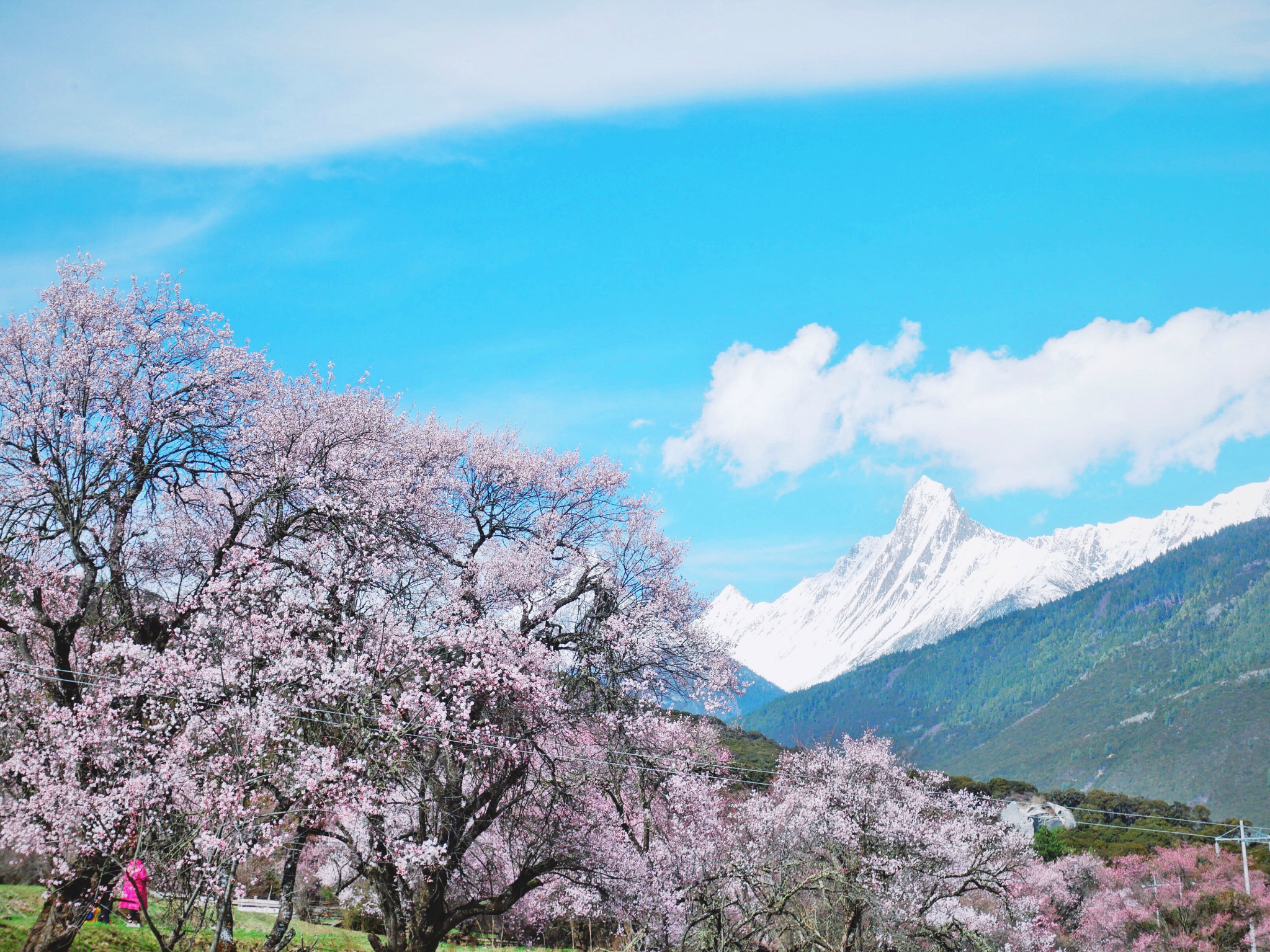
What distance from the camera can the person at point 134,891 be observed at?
896cm

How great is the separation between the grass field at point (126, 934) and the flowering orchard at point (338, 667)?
27.9 inches

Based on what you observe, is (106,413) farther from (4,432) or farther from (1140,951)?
(1140,951)

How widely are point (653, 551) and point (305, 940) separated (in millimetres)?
10142

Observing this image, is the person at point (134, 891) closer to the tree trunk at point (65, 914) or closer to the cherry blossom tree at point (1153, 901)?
the tree trunk at point (65, 914)

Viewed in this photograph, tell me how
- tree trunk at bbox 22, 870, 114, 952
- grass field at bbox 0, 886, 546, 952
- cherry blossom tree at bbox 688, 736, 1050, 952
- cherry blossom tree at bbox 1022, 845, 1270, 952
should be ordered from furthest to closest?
cherry blossom tree at bbox 1022, 845, 1270, 952, grass field at bbox 0, 886, 546, 952, cherry blossom tree at bbox 688, 736, 1050, 952, tree trunk at bbox 22, 870, 114, 952

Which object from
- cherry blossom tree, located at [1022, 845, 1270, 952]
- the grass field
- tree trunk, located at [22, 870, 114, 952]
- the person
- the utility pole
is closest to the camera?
the person

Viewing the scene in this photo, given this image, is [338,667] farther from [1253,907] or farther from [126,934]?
[1253,907]

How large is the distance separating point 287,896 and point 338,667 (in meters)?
3.81

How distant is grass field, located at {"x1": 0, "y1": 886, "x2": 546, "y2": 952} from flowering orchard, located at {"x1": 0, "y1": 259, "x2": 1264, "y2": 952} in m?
0.71

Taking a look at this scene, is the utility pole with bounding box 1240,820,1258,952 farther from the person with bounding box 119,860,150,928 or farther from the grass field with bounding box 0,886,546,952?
the person with bounding box 119,860,150,928

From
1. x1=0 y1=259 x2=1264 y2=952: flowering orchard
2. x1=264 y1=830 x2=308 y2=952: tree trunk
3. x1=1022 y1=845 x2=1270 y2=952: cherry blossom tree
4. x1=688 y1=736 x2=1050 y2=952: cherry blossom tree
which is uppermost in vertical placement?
x1=0 y1=259 x2=1264 y2=952: flowering orchard

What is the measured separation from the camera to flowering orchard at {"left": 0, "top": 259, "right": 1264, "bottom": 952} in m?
12.1

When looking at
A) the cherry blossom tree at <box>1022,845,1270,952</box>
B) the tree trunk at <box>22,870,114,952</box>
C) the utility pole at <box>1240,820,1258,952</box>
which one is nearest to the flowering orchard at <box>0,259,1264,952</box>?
the tree trunk at <box>22,870,114,952</box>

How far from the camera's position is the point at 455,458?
1920cm
